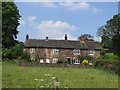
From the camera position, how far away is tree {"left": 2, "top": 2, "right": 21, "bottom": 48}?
41500mm

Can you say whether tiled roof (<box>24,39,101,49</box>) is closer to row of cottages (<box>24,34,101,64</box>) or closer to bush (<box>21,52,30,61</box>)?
row of cottages (<box>24,34,101,64</box>)

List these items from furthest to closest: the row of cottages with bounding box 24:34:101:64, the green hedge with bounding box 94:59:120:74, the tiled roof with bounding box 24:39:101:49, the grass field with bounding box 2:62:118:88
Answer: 1. the tiled roof with bounding box 24:39:101:49
2. the row of cottages with bounding box 24:34:101:64
3. the green hedge with bounding box 94:59:120:74
4. the grass field with bounding box 2:62:118:88

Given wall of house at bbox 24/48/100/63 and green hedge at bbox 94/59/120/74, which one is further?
wall of house at bbox 24/48/100/63

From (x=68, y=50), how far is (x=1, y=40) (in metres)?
17.4

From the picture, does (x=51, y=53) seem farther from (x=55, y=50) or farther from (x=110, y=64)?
(x=110, y=64)

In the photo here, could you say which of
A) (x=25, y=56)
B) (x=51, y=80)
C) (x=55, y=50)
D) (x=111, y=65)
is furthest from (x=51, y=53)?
(x=51, y=80)

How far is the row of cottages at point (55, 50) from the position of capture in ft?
161

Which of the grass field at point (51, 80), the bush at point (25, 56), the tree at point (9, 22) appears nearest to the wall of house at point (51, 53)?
the bush at point (25, 56)

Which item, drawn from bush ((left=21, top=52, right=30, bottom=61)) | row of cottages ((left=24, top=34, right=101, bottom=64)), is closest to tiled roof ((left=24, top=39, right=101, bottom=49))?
row of cottages ((left=24, top=34, right=101, bottom=64))

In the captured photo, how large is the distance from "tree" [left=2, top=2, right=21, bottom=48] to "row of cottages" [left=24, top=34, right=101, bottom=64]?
565cm

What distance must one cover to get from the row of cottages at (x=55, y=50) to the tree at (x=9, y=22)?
565cm

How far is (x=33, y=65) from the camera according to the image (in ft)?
111

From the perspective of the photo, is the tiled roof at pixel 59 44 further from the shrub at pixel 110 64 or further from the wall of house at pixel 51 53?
the shrub at pixel 110 64

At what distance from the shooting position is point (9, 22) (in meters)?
42.5
